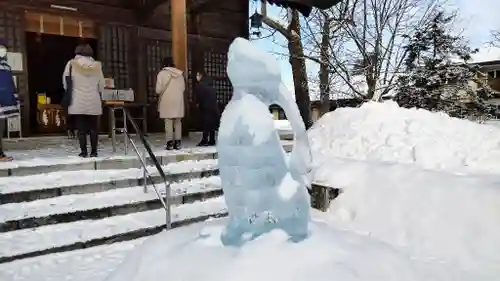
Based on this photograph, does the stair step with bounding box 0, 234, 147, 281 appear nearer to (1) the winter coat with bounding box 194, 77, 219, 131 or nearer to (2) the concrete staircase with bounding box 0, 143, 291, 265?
(2) the concrete staircase with bounding box 0, 143, 291, 265

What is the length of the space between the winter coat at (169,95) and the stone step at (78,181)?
131 cm

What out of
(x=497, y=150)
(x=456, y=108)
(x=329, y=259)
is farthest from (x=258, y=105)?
(x=456, y=108)

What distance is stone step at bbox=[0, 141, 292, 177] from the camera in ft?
19.0

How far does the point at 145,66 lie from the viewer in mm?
11023

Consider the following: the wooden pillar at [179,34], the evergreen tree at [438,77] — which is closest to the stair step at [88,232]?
the wooden pillar at [179,34]

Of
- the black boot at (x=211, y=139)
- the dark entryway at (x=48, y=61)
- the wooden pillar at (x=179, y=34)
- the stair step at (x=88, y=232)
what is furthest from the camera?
the dark entryway at (x=48, y=61)

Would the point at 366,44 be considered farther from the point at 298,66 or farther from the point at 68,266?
the point at 68,266

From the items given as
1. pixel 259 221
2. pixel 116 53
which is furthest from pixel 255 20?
pixel 259 221

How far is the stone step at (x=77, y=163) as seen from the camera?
5.78 metres

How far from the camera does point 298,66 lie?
647 inches

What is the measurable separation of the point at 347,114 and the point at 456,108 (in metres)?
8.50

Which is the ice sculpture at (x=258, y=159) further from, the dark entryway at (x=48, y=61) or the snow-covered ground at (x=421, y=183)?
the dark entryway at (x=48, y=61)

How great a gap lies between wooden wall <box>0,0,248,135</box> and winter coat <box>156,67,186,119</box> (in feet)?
10.4

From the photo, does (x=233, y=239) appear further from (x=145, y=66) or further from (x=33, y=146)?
(x=145, y=66)
